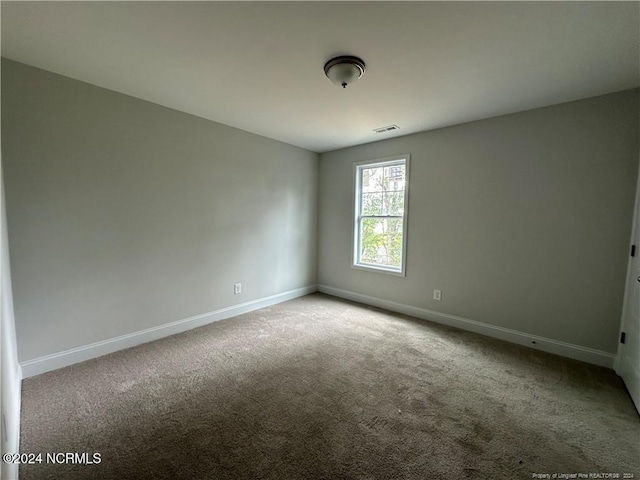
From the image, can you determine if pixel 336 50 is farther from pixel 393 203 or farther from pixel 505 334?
pixel 505 334

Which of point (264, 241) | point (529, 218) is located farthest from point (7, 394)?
point (529, 218)

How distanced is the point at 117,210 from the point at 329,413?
2599mm

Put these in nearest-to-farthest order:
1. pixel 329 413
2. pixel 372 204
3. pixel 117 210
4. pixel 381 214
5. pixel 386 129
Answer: pixel 329 413 < pixel 117 210 < pixel 386 129 < pixel 381 214 < pixel 372 204

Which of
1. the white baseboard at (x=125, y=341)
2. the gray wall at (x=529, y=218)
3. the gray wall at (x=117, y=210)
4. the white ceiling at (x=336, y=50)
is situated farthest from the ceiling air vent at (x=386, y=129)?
the white baseboard at (x=125, y=341)

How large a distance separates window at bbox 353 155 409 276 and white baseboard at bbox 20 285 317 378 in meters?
1.76

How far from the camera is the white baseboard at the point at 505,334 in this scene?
8.14 feet

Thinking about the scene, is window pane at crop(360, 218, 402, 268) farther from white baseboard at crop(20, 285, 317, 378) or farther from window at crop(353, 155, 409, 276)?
white baseboard at crop(20, 285, 317, 378)

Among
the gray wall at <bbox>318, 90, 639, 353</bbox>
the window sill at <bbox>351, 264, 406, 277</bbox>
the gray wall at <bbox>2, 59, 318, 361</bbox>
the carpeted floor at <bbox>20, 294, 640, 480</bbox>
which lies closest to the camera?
the carpeted floor at <bbox>20, 294, 640, 480</bbox>

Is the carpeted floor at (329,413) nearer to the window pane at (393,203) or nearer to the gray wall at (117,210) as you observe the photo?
the gray wall at (117,210)

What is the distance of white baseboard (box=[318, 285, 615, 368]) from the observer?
8.14ft

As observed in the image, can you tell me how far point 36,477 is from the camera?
52.6 inches

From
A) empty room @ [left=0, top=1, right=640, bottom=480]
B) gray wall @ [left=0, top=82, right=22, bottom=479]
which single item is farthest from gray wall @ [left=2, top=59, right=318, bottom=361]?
gray wall @ [left=0, top=82, right=22, bottom=479]

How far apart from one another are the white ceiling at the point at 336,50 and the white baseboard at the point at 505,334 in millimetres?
Result: 2366

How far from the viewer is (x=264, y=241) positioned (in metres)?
3.93
